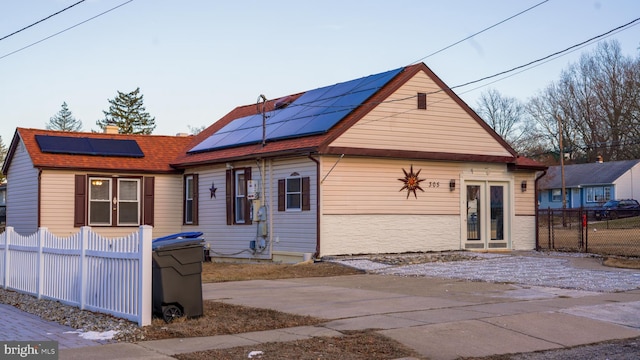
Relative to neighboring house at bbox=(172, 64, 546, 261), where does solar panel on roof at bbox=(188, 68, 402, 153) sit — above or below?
above

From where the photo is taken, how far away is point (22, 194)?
2675cm

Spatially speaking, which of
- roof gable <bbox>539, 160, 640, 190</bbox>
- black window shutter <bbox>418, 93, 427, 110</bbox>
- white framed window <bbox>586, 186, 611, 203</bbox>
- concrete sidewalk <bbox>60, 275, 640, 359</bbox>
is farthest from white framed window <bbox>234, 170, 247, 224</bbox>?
white framed window <bbox>586, 186, 611, 203</bbox>

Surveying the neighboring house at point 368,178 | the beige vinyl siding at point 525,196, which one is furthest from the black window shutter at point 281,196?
the beige vinyl siding at point 525,196

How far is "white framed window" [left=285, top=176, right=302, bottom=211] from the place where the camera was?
70.4 feet

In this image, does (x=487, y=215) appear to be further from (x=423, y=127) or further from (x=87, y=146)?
(x=87, y=146)

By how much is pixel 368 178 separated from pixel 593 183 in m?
47.6

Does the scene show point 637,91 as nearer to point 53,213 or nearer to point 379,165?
point 379,165

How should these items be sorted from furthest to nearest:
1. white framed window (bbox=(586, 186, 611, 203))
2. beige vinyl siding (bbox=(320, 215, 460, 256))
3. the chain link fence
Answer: white framed window (bbox=(586, 186, 611, 203)), the chain link fence, beige vinyl siding (bbox=(320, 215, 460, 256))

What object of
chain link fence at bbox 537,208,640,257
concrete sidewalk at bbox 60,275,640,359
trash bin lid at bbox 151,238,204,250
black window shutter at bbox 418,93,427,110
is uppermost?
black window shutter at bbox 418,93,427,110

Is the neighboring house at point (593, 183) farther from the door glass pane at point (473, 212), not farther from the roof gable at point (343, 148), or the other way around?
the door glass pane at point (473, 212)

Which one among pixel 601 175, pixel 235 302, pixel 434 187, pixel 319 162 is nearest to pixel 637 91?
pixel 601 175

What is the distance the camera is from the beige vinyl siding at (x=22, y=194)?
25672mm

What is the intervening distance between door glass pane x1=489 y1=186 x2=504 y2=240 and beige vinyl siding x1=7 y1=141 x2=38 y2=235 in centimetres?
1521

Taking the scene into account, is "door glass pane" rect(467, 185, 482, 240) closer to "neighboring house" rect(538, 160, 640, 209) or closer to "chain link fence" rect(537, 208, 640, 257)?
"chain link fence" rect(537, 208, 640, 257)
